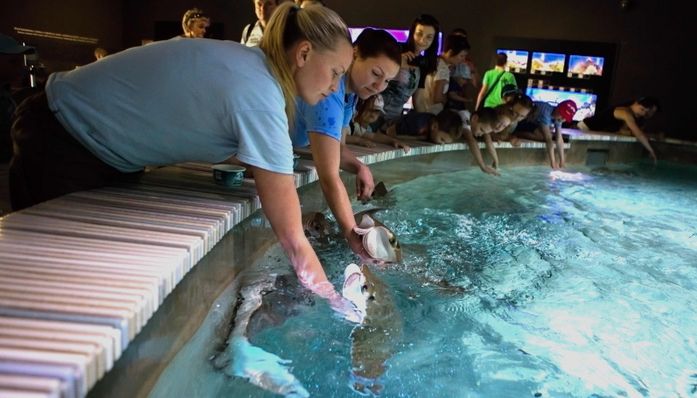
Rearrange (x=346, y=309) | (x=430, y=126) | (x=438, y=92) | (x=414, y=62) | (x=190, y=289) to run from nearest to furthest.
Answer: (x=190, y=289) < (x=346, y=309) < (x=414, y=62) < (x=430, y=126) < (x=438, y=92)

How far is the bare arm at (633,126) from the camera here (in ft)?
26.9

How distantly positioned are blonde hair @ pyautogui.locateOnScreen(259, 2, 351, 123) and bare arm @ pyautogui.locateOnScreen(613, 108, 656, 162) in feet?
26.3

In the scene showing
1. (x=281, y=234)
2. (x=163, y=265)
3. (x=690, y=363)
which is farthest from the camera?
(x=690, y=363)

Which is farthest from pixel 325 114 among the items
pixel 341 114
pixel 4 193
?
pixel 4 193

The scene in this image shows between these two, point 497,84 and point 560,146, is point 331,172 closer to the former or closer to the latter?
point 560,146

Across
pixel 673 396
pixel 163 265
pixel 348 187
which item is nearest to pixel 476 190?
pixel 348 187

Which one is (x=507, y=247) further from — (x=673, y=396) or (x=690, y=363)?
(x=673, y=396)

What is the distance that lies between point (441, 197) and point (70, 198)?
11.4 feet

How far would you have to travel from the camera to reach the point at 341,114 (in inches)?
82.1

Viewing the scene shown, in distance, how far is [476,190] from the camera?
17.1 feet

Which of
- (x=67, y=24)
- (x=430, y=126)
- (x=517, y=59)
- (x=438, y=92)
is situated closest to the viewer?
(x=430, y=126)

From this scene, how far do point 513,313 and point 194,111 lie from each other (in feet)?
5.49

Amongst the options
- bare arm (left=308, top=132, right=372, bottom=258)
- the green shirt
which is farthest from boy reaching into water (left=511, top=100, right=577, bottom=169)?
bare arm (left=308, top=132, right=372, bottom=258)

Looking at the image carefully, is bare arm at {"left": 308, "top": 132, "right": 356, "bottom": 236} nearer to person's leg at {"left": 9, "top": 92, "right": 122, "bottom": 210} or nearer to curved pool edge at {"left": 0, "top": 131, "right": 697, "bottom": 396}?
curved pool edge at {"left": 0, "top": 131, "right": 697, "bottom": 396}
